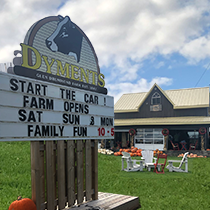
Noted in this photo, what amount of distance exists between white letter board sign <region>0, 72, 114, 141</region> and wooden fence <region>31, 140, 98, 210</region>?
241 millimetres

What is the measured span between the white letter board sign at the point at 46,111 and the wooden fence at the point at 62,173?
241 mm

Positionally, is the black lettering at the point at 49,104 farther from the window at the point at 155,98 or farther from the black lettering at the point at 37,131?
the window at the point at 155,98

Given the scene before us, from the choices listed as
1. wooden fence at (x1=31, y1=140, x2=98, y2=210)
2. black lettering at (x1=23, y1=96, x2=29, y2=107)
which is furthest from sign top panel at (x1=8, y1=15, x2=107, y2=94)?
wooden fence at (x1=31, y1=140, x2=98, y2=210)

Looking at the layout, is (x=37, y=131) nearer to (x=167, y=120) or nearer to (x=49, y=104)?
(x=49, y=104)

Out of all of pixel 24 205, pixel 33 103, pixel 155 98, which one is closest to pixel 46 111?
pixel 33 103

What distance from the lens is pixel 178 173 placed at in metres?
12.9

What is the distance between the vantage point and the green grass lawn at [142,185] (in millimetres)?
7965

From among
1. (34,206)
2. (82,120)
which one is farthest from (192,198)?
(34,206)

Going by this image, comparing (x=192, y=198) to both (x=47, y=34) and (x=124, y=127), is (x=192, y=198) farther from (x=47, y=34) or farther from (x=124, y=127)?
(x=124, y=127)

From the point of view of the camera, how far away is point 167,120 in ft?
82.4

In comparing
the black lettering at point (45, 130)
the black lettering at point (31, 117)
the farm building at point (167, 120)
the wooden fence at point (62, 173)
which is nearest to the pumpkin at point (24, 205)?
the wooden fence at point (62, 173)

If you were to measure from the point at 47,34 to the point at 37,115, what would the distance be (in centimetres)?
188

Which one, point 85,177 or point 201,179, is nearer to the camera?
point 85,177

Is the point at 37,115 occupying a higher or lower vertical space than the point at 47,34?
lower
